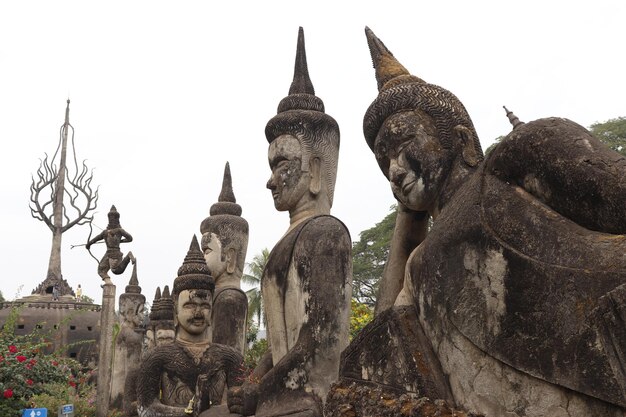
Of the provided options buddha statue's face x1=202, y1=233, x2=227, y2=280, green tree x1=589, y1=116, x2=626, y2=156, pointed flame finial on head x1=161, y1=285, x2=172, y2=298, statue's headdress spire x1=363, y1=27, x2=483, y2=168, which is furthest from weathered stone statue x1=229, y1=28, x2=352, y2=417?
green tree x1=589, y1=116, x2=626, y2=156

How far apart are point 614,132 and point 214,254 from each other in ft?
67.8

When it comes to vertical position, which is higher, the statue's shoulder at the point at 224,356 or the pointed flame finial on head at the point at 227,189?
the pointed flame finial on head at the point at 227,189

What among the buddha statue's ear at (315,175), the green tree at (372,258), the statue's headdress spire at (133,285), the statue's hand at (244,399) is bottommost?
the statue's hand at (244,399)

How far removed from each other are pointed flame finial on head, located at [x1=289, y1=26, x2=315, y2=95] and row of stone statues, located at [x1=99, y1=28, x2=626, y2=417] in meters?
1.37

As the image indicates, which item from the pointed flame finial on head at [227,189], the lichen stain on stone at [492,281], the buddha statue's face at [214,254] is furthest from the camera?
the pointed flame finial on head at [227,189]

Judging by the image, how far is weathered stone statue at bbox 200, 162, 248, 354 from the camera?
318 inches

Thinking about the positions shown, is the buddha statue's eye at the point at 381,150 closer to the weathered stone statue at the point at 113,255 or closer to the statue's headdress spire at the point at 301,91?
the statue's headdress spire at the point at 301,91

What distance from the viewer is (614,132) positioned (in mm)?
24688

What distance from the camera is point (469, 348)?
10.1ft

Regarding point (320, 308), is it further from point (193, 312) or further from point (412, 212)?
point (193, 312)

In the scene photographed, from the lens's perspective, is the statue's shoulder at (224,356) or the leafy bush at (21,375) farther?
the leafy bush at (21,375)

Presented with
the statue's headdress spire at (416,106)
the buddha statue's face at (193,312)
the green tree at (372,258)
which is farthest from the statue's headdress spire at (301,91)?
the green tree at (372,258)

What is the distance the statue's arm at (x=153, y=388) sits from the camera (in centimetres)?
625

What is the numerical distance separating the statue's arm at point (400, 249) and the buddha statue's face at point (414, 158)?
254 mm
